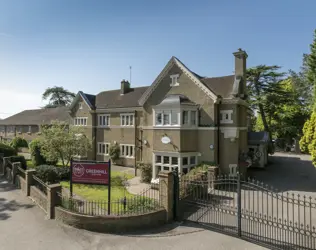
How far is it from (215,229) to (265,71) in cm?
3306

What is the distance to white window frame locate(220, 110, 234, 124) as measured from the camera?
18147mm

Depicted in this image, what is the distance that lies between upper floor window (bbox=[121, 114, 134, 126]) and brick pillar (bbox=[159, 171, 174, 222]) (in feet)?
50.8

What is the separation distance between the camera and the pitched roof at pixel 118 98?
26.5 m

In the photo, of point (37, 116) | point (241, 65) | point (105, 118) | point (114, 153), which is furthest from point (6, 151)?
point (241, 65)

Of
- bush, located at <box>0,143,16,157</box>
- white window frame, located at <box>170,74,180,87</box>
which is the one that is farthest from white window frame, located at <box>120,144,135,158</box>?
bush, located at <box>0,143,16,157</box>

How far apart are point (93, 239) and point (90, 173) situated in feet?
11.0

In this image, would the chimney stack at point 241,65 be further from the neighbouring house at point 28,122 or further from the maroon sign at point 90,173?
the neighbouring house at point 28,122

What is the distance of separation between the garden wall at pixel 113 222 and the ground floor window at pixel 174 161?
803cm

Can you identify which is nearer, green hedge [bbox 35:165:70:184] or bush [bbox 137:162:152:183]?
green hedge [bbox 35:165:70:184]

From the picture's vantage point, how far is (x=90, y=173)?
11.1 meters

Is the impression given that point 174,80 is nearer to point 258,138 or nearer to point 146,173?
point 146,173

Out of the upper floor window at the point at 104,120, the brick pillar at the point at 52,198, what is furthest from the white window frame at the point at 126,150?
the brick pillar at the point at 52,198

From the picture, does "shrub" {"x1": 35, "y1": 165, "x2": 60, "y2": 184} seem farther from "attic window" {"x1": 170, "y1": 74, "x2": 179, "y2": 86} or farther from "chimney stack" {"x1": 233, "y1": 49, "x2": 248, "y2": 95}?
"chimney stack" {"x1": 233, "y1": 49, "x2": 248, "y2": 95}

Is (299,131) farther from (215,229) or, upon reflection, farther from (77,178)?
(77,178)
